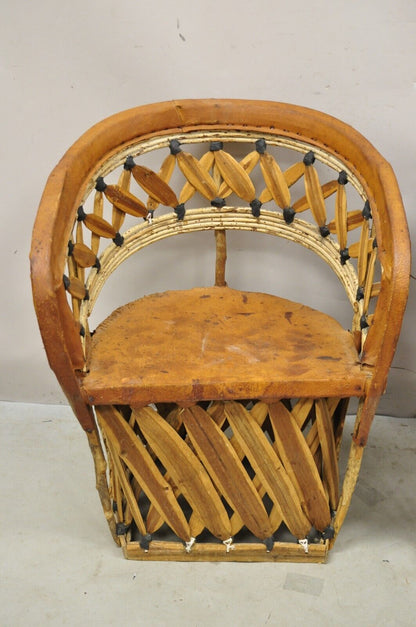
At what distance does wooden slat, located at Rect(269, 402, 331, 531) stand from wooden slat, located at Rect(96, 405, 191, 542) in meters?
0.21

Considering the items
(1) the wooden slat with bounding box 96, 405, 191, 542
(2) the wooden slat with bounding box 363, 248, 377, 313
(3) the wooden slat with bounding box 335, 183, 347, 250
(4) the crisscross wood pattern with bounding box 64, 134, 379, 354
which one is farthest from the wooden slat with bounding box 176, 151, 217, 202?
(1) the wooden slat with bounding box 96, 405, 191, 542

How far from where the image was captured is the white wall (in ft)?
4.72

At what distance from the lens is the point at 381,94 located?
4.87 ft

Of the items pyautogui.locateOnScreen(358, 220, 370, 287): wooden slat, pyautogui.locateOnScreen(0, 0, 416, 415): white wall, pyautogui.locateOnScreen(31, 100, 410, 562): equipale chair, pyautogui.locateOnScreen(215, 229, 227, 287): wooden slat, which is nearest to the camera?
pyautogui.locateOnScreen(31, 100, 410, 562): equipale chair

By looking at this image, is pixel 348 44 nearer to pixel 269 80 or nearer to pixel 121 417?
pixel 269 80

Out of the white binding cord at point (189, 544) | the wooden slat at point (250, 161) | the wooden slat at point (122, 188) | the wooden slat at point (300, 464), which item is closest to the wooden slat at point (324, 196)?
the wooden slat at point (250, 161)

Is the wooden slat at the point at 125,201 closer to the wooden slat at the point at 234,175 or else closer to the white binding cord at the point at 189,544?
the wooden slat at the point at 234,175

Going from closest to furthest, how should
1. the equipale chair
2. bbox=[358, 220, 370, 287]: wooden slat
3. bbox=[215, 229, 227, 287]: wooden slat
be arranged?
the equipale chair
bbox=[358, 220, 370, 287]: wooden slat
bbox=[215, 229, 227, 287]: wooden slat

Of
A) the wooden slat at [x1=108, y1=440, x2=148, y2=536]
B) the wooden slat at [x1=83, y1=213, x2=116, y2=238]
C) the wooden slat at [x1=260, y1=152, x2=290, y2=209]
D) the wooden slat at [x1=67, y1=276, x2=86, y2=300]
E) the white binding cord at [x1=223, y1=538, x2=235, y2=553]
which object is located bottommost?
the white binding cord at [x1=223, y1=538, x2=235, y2=553]

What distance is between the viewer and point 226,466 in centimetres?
134

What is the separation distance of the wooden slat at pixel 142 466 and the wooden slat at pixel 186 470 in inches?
0.9

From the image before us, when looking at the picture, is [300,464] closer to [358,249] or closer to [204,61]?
[358,249]

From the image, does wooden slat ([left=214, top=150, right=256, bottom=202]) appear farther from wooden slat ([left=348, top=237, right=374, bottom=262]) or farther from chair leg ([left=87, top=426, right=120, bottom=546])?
chair leg ([left=87, top=426, right=120, bottom=546])

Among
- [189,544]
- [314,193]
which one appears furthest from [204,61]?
[189,544]
